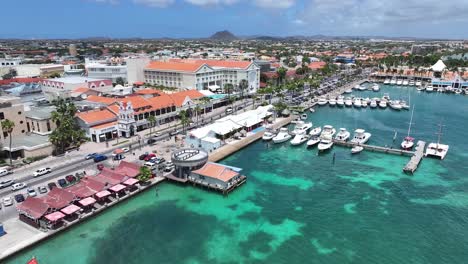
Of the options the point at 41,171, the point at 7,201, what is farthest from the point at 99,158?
the point at 7,201

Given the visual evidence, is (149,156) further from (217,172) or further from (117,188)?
(217,172)

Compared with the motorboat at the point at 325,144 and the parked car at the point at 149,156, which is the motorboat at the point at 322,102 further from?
the parked car at the point at 149,156

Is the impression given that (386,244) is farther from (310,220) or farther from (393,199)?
(393,199)

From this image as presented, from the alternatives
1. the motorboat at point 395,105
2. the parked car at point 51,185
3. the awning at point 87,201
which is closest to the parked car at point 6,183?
the parked car at point 51,185

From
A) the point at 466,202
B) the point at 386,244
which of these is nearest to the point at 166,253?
the point at 386,244

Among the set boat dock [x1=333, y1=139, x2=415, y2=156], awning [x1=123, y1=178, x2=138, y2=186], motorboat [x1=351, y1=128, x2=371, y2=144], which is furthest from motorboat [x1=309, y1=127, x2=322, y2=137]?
awning [x1=123, y1=178, x2=138, y2=186]
